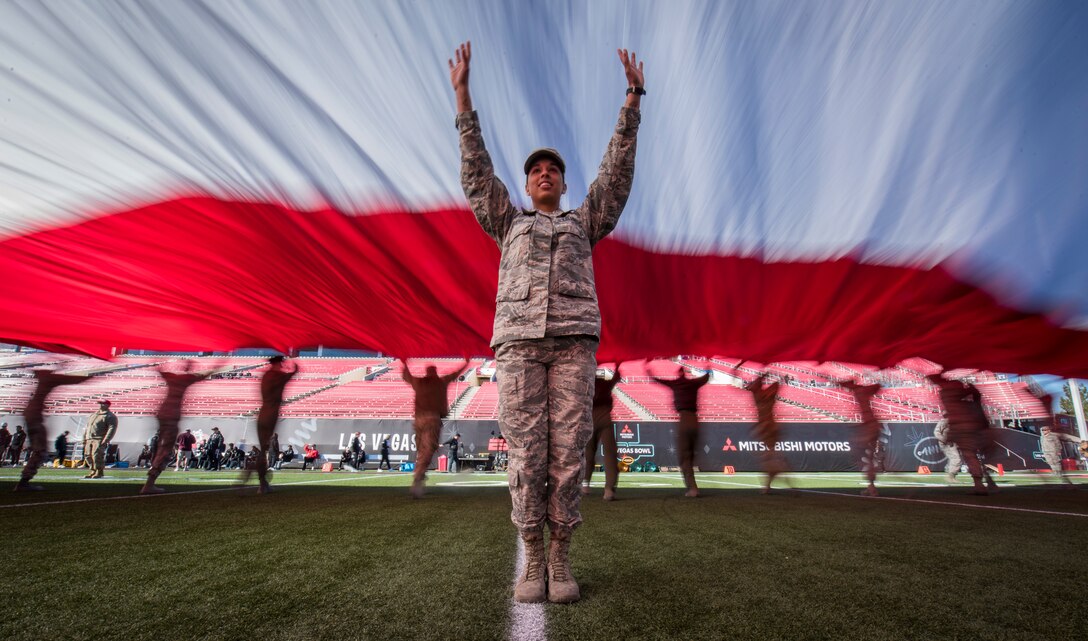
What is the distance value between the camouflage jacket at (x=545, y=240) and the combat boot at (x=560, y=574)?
2.09 feet

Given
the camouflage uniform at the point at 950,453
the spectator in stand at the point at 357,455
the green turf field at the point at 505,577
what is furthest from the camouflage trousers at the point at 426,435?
the spectator in stand at the point at 357,455

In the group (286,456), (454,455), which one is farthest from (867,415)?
(286,456)

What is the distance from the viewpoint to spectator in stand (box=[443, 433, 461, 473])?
11.8 meters

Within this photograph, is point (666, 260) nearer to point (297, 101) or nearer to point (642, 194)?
point (642, 194)

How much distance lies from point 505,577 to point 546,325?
90cm

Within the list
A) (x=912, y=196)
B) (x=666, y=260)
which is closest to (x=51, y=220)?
(x=666, y=260)

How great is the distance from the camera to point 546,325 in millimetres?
1594

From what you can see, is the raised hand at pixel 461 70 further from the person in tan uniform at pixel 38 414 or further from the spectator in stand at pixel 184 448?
the spectator in stand at pixel 184 448

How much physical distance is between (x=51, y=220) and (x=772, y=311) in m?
5.61

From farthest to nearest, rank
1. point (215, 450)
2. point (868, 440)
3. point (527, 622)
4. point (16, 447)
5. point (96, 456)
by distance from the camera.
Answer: point (215, 450) < point (16, 447) < point (96, 456) < point (868, 440) < point (527, 622)

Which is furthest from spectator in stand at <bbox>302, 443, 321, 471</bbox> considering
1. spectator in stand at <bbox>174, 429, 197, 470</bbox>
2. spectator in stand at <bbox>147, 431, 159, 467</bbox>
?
spectator in stand at <bbox>147, 431, 159, 467</bbox>

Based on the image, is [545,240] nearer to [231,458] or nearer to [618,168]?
[618,168]

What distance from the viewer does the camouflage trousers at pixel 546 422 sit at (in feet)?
5.08

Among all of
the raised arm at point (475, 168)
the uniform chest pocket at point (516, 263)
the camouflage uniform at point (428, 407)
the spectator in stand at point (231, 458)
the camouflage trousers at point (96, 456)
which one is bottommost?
the spectator in stand at point (231, 458)
